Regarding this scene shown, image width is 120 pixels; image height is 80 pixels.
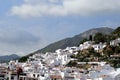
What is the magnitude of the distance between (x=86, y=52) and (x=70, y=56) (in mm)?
6541

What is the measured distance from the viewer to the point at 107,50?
88.9 meters

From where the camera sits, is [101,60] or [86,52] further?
[86,52]

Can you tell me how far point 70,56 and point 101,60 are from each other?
15828 mm

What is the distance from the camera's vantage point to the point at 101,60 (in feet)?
273

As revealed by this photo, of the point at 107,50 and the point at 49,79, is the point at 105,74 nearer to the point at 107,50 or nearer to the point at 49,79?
the point at 49,79

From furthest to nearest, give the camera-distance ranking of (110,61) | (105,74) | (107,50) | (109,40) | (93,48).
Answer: (109,40) < (93,48) < (107,50) < (110,61) < (105,74)

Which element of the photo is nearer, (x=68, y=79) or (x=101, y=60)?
(x=68, y=79)

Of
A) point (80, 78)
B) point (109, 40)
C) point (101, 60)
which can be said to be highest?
point (109, 40)

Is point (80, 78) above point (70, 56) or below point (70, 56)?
below

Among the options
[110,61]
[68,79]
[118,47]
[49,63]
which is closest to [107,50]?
[118,47]

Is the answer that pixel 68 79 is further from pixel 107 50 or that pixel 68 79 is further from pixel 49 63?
pixel 49 63

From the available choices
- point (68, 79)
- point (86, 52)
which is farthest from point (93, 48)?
point (68, 79)

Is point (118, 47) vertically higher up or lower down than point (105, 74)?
higher up

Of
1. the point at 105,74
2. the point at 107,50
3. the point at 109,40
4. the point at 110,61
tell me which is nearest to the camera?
the point at 105,74
